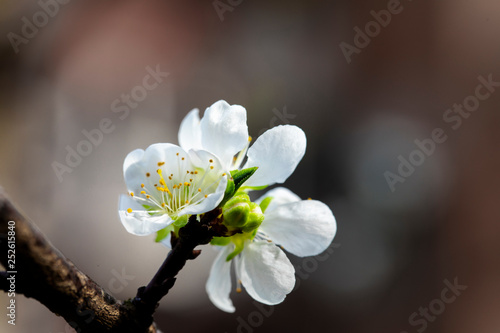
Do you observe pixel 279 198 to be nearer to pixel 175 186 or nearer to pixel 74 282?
pixel 175 186

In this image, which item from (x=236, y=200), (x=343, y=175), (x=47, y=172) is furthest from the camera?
(x=343, y=175)

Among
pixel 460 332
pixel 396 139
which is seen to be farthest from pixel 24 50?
pixel 460 332

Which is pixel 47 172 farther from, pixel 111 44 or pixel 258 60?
pixel 258 60

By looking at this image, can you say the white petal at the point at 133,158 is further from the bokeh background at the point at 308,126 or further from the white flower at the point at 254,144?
the bokeh background at the point at 308,126

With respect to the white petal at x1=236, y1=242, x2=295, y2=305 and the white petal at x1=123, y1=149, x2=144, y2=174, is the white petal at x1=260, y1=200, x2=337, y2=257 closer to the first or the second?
the white petal at x1=236, y1=242, x2=295, y2=305

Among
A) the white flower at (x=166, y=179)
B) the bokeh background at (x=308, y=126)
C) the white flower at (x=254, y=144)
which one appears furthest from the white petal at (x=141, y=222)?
the bokeh background at (x=308, y=126)

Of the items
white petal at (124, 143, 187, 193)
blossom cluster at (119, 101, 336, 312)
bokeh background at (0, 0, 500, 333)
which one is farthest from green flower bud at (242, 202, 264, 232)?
bokeh background at (0, 0, 500, 333)
